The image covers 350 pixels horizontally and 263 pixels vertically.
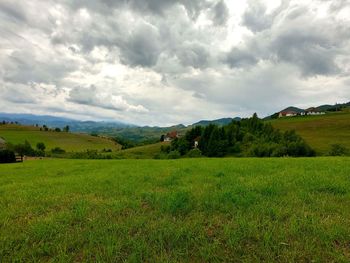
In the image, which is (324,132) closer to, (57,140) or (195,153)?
(195,153)

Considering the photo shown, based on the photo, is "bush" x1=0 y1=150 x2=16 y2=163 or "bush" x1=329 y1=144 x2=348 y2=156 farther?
"bush" x1=329 y1=144 x2=348 y2=156

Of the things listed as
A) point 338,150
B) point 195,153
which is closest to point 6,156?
point 195,153

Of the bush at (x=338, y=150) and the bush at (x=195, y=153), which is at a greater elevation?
the bush at (x=338, y=150)

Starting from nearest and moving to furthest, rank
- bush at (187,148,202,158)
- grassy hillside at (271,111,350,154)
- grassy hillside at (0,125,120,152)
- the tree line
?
the tree line < grassy hillside at (271,111,350,154) < bush at (187,148,202,158) < grassy hillside at (0,125,120,152)

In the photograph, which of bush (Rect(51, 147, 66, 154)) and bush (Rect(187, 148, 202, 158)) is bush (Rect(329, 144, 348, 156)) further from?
bush (Rect(51, 147, 66, 154))

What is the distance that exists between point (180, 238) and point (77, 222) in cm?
275

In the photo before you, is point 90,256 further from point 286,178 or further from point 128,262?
point 286,178

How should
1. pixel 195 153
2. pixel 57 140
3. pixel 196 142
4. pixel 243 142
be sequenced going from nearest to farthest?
pixel 195 153 < pixel 243 142 < pixel 196 142 < pixel 57 140

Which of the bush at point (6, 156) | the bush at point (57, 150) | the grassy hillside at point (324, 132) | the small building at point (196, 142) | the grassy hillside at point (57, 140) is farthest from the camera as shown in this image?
the grassy hillside at point (57, 140)

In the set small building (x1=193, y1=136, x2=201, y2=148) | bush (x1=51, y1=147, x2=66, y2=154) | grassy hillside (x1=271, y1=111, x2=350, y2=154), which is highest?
grassy hillside (x1=271, y1=111, x2=350, y2=154)

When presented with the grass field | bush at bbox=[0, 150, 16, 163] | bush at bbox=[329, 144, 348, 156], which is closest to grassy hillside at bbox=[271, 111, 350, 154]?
bush at bbox=[329, 144, 348, 156]

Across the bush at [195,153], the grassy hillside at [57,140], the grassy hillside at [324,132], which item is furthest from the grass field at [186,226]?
the grassy hillside at [57,140]

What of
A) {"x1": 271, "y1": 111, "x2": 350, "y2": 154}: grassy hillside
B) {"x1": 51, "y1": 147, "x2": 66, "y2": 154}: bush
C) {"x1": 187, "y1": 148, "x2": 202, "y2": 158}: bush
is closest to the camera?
{"x1": 271, "y1": 111, "x2": 350, "y2": 154}: grassy hillside

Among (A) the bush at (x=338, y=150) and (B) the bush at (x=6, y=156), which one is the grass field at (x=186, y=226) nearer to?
(B) the bush at (x=6, y=156)
